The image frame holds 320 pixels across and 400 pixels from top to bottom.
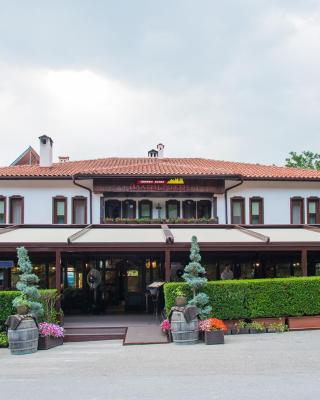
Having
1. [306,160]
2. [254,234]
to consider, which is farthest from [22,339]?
[306,160]

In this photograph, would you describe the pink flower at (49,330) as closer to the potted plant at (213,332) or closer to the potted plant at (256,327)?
the potted plant at (213,332)

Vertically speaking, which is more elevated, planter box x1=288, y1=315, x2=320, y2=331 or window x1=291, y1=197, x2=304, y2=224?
window x1=291, y1=197, x2=304, y2=224

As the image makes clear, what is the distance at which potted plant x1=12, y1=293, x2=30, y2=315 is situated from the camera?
13.5 metres

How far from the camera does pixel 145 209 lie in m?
23.4

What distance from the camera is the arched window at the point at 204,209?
77.2 ft

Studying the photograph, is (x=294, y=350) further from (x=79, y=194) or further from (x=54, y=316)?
(x=79, y=194)

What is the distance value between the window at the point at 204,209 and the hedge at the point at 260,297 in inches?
314

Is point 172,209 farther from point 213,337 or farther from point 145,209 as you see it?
point 213,337

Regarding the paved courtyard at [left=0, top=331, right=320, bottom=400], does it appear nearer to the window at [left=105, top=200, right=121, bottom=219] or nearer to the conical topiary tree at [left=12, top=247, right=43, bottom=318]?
the conical topiary tree at [left=12, top=247, right=43, bottom=318]

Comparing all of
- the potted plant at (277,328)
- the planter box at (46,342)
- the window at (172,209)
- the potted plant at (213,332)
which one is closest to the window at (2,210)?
the window at (172,209)

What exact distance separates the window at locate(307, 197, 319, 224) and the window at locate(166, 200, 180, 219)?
650 cm

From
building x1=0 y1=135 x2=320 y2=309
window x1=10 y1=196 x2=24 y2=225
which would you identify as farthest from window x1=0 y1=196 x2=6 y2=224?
window x1=10 y1=196 x2=24 y2=225

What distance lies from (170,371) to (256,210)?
588 inches

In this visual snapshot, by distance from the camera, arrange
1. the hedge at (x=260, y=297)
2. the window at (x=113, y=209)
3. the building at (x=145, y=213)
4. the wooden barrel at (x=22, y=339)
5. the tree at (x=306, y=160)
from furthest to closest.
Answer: the tree at (x=306, y=160)
the window at (x=113, y=209)
the building at (x=145, y=213)
the hedge at (x=260, y=297)
the wooden barrel at (x=22, y=339)
